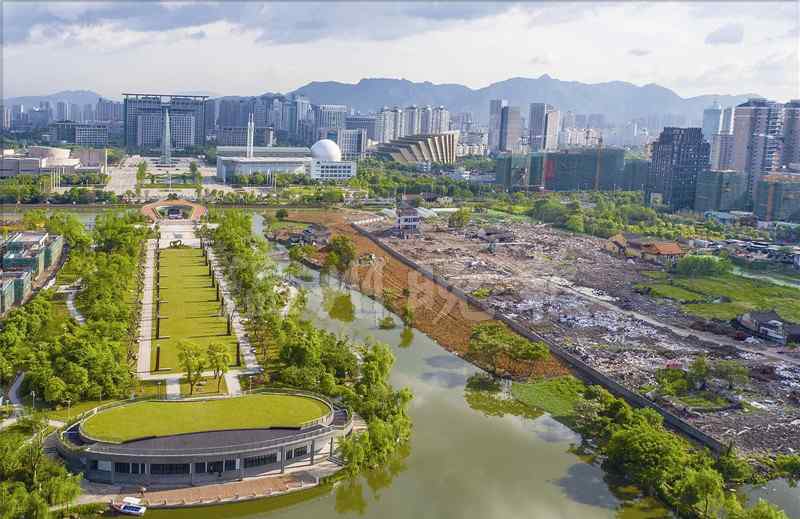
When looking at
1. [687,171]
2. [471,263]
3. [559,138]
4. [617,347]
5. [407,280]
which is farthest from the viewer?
[559,138]

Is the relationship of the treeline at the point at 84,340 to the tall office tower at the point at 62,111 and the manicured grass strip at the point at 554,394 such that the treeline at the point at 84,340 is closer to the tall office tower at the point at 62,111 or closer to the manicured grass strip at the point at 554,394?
the manicured grass strip at the point at 554,394

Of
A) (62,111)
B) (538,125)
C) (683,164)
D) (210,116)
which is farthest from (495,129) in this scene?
(62,111)

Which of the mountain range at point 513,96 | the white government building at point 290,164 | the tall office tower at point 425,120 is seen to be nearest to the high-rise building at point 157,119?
the white government building at point 290,164

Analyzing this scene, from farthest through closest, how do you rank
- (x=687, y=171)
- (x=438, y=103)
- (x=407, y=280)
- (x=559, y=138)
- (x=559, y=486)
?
1. (x=438, y=103)
2. (x=559, y=138)
3. (x=687, y=171)
4. (x=407, y=280)
5. (x=559, y=486)

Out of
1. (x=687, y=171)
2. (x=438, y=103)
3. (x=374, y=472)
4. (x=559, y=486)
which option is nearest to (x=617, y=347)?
(x=559, y=486)

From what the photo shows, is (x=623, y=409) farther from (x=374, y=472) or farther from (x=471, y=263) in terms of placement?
(x=471, y=263)

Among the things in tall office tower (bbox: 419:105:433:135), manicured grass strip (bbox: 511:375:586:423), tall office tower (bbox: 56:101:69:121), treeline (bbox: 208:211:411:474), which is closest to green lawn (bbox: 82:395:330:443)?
treeline (bbox: 208:211:411:474)

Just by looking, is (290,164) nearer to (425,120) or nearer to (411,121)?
(411,121)

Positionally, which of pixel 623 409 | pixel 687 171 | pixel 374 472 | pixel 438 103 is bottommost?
pixel 374 472
